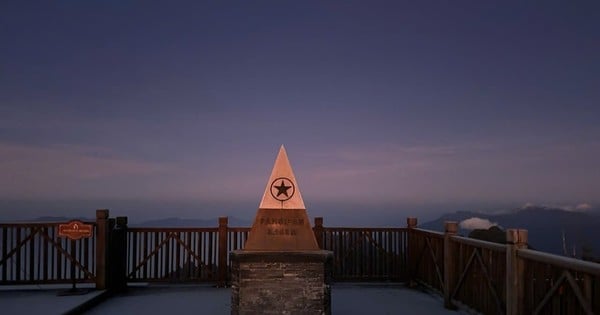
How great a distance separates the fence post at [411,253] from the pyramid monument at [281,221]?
488 centimetres

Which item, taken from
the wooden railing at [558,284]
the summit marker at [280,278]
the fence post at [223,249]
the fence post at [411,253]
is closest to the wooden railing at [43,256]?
the fence post at [223,249]

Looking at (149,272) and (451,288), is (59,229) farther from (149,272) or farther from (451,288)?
(451,288)

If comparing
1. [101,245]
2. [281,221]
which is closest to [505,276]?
[281,221]

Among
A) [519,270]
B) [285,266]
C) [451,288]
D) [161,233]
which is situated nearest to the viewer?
[519,270]

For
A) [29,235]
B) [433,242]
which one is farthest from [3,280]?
[433,242]

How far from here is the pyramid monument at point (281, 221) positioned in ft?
28.0

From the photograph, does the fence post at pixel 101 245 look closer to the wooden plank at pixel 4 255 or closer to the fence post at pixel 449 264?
the wooden plank at pixel 4 255

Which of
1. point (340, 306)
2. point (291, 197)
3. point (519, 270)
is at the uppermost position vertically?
point (291, 197)

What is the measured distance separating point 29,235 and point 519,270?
9575 millimetres

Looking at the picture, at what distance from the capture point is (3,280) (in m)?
11.5

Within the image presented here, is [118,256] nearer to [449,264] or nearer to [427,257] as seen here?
[427,257]

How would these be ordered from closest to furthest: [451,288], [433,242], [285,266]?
1. [285,266]
2. [451,288]
3. [433,242]

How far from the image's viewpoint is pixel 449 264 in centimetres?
995

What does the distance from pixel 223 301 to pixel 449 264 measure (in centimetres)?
438
